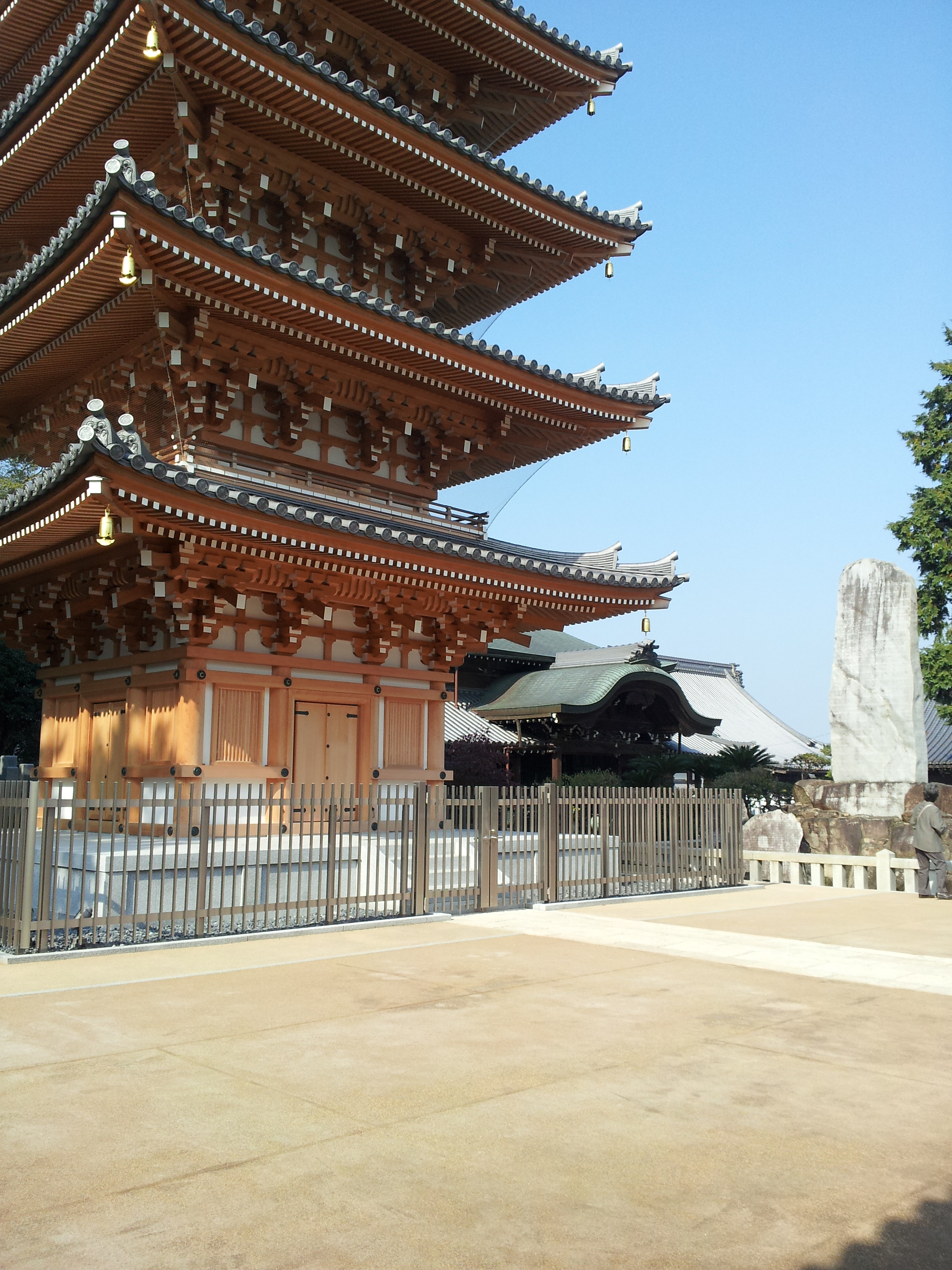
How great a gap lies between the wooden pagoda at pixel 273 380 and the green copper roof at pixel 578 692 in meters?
8.71

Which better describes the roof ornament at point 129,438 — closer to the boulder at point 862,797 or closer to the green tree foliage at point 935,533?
the boulder at point 862,797

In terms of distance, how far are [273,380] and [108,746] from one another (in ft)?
19.8

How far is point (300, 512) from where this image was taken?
521 inches

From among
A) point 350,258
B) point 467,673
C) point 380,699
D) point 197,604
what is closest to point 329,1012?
point 197,604

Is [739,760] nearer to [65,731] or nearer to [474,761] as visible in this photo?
[474,761]

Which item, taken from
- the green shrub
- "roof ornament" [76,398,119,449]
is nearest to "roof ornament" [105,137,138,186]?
"roof ornament" [76,398,119,449]

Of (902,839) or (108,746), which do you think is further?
(902,839)

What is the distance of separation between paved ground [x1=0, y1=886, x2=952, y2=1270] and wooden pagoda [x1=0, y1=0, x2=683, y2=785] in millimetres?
5599

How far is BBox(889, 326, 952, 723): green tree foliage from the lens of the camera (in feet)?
93.1

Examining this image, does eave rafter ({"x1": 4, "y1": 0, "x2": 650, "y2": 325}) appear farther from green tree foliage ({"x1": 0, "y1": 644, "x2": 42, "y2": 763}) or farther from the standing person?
green tree foliage ({"x1": 0, "y1": 644, "x2": 42, "y2": 763})

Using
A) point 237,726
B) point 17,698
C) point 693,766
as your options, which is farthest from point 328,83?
point 17,698

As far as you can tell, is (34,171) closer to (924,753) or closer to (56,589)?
(56,589)

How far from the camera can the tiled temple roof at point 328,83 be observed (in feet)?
43.0

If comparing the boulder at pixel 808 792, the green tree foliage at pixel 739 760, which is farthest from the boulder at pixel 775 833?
the green tree foliage at pixel 739 760
